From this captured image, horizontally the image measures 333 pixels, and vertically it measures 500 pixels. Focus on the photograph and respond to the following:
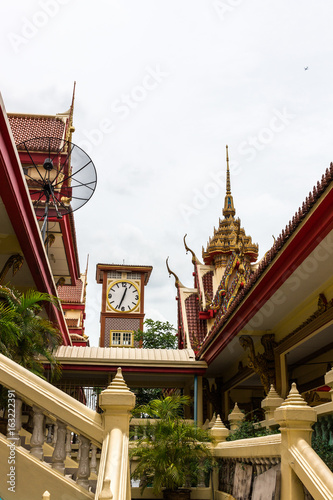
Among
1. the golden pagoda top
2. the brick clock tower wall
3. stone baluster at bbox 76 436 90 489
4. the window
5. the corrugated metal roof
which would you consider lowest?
stone baluster at bbox 76 436 90 489

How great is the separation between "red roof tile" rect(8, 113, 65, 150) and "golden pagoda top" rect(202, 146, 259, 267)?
8515 mm

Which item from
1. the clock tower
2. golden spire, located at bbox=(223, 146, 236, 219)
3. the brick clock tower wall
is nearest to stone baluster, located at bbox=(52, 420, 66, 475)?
golden spire, located at bbox=(223, 146, 236, 219)

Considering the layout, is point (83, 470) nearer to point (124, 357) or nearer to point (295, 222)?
point (295, 222)

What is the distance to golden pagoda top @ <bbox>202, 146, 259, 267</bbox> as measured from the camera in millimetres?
23812

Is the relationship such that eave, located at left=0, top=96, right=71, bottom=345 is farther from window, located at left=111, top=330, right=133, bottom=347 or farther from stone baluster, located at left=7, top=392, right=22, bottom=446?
window, located at left=111, top=330, right=133, bottom=347

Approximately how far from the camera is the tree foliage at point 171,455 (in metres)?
6.79

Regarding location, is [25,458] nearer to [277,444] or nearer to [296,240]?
[277,444]

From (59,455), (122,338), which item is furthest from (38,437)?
(122,338)

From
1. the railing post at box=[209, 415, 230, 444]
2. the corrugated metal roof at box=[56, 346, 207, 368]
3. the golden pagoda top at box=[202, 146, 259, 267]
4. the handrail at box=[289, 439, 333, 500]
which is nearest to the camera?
the handrail at box=[289, 439, 333, 500]

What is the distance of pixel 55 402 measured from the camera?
4383 millimetres

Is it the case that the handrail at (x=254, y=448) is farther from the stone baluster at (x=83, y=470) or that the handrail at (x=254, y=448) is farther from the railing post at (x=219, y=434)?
the stone baluster at (x=83, y=470)

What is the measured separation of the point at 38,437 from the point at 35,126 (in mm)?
17313

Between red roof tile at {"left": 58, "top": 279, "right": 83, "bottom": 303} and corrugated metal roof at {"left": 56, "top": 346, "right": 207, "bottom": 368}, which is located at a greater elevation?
red roof tile at {"left": 58, "top": 279, "right": 83, "bottom": 303}

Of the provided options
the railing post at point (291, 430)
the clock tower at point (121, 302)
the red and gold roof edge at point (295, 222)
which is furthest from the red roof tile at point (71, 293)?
the railing post at point (291, 430)
